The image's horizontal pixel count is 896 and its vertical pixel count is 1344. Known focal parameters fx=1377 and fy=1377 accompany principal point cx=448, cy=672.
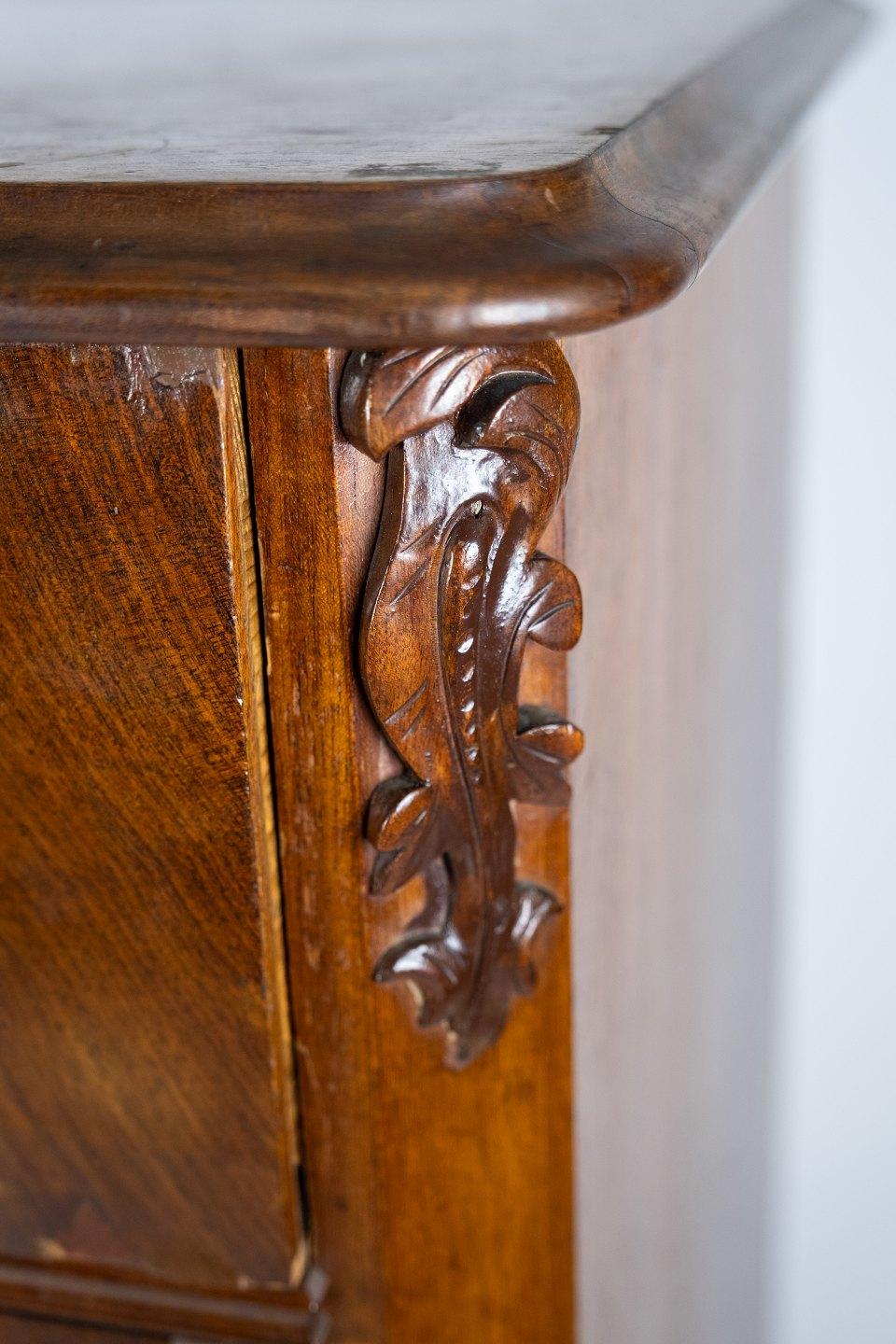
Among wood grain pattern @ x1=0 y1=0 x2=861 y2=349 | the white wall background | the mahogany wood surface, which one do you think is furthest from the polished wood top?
the mahogany wood surface

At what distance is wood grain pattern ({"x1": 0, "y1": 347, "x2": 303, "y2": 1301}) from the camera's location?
366 millimetres

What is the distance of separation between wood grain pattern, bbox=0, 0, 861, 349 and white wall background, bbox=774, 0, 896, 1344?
786 millimetres

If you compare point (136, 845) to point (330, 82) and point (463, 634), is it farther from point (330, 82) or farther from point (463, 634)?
point (330, 82)

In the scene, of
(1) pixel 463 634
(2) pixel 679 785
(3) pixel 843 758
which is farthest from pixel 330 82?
(3) pixel 843 758

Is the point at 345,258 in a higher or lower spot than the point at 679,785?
higher

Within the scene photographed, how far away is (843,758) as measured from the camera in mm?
1232

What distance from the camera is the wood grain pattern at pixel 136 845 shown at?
366 millimetres

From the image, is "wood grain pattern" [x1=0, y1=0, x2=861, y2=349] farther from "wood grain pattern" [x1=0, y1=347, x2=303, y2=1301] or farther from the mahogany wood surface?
the mahogany wood surface

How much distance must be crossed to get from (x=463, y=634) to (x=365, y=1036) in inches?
5.8

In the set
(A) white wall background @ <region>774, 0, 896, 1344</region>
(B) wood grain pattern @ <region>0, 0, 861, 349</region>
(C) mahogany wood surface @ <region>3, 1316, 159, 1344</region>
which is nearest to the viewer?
(B) wood grain pattern @ <region>0, 0, 861, 349</region>

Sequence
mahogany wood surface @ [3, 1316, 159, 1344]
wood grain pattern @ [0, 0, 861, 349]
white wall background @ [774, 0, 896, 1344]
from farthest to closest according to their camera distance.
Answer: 1. white wall background @ [774, 0, 896, 1344]
2. mahogany wood surface @ [3, 1316, 159, 1344]
3. wood grain pattern @ [0, 0, 861, 349]

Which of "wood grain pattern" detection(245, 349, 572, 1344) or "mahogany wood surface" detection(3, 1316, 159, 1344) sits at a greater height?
"wood grain pattern" detection(245, 349, 572, 1344)

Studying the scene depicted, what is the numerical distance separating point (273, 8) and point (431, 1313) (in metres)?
0.65

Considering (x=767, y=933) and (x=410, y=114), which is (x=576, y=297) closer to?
(x=410, y=114)
